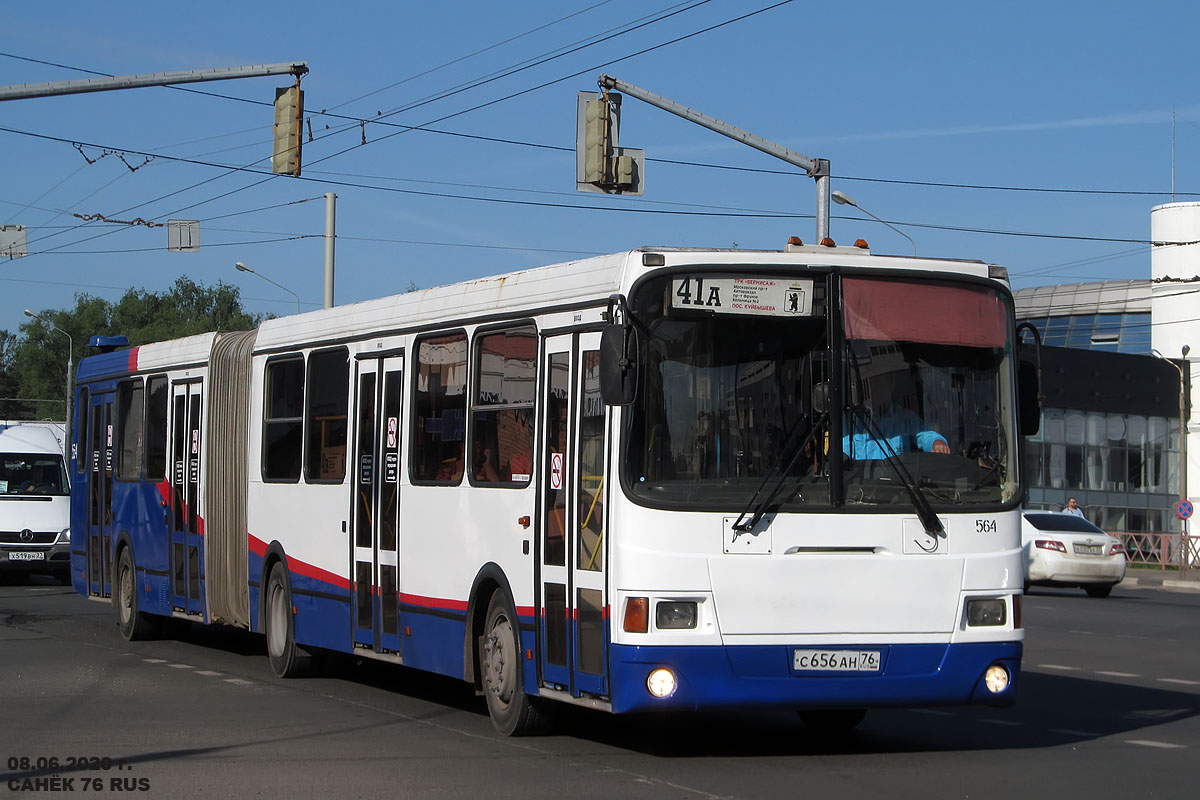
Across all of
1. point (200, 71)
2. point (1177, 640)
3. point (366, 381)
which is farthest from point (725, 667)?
point (1177, 640)

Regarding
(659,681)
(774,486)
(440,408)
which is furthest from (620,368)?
(440,408)

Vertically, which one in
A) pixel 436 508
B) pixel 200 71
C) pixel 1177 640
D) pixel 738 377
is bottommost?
pixel 1177 640

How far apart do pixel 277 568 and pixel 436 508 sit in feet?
12.3

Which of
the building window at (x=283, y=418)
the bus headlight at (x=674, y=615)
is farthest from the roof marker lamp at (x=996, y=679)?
the building window at (x=283, y=418)

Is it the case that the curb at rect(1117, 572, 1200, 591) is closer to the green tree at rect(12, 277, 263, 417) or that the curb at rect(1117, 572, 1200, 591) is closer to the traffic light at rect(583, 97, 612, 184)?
the traffic light at rect(583, 97, 612, 184)

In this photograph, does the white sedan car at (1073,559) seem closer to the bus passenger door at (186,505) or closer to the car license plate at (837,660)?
the bus passenger door at (186,505)

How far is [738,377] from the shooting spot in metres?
9.65

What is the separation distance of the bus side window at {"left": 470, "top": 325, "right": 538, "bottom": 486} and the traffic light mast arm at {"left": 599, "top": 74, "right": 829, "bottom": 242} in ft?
29.4

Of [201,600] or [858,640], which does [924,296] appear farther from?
[201,600]

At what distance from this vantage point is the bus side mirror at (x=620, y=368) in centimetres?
942

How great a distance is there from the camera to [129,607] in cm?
1916

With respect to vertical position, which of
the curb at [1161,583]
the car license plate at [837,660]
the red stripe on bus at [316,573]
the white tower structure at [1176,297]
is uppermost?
the white tower structure at [1176,297]

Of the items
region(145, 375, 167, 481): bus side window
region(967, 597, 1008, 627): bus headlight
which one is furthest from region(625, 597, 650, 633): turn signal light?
region(145, 375, 167, 481): bus side window

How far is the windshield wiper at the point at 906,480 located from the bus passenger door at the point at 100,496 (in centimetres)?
1253
